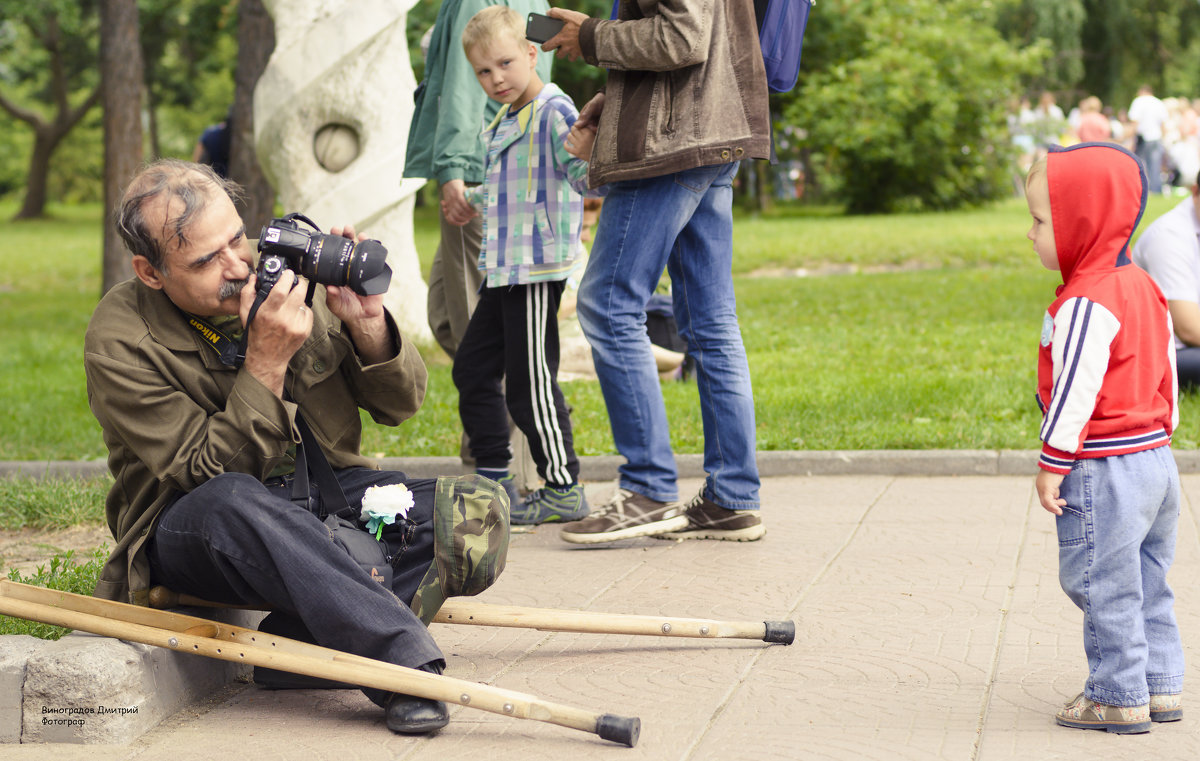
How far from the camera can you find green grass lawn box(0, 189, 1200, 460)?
6.66 m

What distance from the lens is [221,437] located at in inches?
125

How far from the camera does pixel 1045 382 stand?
9.85 ft

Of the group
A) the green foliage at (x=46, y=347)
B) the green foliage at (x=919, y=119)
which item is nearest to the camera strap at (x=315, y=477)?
the green foliage at (x=46, y=347)

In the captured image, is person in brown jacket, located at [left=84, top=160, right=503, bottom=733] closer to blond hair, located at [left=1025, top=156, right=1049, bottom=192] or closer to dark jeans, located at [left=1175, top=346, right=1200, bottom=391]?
blond hair, located at [left=1025, top=156, right=1049, bottom=192]

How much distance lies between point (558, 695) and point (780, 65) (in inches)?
100

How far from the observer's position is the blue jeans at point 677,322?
462cm

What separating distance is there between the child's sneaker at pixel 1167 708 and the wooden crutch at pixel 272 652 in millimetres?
1173

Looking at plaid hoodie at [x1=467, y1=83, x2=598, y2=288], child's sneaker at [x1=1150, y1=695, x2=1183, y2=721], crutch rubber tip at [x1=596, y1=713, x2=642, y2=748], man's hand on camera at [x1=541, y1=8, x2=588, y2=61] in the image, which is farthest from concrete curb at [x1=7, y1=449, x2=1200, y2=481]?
crutch rubber tip at [x1=596, y1=713, x2=642, y2=748]

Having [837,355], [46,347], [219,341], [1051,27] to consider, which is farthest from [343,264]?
[1051,27]

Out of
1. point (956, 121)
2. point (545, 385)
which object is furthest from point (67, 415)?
point (956, 121)

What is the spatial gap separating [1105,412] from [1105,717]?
0.68 metres

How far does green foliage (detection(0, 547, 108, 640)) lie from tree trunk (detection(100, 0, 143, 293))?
28.4 feet

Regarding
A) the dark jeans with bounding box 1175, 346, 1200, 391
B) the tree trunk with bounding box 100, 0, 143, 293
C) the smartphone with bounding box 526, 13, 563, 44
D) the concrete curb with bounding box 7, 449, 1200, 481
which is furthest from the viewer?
the tree trunk with bounding box 100, 0, 143, 293

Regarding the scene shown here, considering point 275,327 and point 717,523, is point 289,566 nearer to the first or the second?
point 275,327
